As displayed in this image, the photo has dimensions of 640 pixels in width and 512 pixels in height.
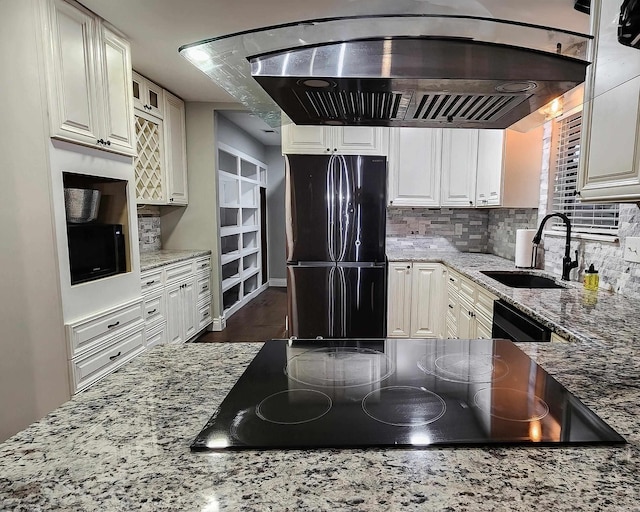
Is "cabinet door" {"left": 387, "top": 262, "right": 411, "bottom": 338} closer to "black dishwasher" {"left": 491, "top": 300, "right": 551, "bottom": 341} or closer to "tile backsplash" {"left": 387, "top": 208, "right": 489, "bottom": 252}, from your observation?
"tile backsplash" {"left": 387, "top": 208, "right": 489, "bottom": 252}

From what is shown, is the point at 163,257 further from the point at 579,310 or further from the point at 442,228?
the point at 579,310

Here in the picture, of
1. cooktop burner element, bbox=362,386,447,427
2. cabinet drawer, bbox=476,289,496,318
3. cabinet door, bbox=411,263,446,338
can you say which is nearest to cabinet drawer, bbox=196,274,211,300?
cabinet door, bbox=411,263,446,338

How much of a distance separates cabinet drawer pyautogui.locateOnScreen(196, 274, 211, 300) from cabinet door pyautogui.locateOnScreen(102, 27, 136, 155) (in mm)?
1613

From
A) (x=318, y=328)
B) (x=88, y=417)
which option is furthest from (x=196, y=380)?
(x=318, y=328)

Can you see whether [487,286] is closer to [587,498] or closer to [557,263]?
[557,263]

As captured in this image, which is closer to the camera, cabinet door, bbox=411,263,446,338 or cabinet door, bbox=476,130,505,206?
cabinet door, bbox=476,130,505,206

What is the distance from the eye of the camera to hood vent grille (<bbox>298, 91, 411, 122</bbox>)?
1.03 metres

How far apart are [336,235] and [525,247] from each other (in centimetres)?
142

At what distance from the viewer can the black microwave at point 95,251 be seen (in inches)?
83.5

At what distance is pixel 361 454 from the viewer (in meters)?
0.60

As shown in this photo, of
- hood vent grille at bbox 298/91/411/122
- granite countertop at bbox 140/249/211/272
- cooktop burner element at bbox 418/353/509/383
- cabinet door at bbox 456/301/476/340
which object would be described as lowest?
cabinet door at bbox 456/301/476/340

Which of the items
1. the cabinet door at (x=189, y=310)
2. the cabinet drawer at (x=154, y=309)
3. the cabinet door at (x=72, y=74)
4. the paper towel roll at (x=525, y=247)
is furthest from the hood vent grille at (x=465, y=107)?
the cabinet door at (x=189, y=310)

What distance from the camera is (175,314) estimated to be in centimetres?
335

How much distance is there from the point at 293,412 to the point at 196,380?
29cm
